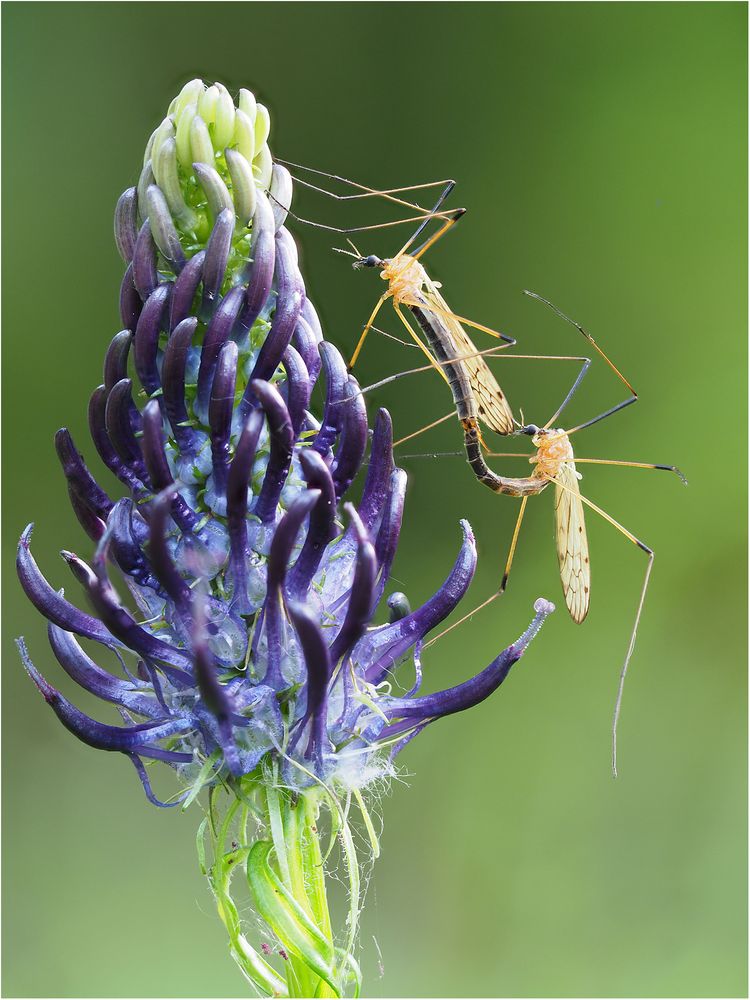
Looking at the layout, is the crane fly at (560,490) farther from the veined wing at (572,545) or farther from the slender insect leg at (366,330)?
the slender insect leg at (366,330)

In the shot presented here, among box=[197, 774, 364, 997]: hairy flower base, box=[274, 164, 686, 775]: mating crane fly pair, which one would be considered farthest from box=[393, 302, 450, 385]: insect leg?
box=[197, 774, 364, 997]: hairy flower base

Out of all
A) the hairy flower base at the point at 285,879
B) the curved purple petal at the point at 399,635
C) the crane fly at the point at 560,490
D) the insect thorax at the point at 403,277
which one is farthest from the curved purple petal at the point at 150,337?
the insect thorax at the point at 403,277

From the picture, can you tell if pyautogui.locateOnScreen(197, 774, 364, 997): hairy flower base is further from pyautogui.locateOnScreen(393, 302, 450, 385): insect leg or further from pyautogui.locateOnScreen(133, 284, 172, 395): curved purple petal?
pyautogui.locateOnScreen(393, 302, 450, 385): insect leg

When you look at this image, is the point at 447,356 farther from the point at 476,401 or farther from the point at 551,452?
the point at 551,452

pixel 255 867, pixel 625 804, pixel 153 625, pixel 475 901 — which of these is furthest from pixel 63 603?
pixel 625 804

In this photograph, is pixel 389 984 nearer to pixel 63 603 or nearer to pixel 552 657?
pixel 552 657
